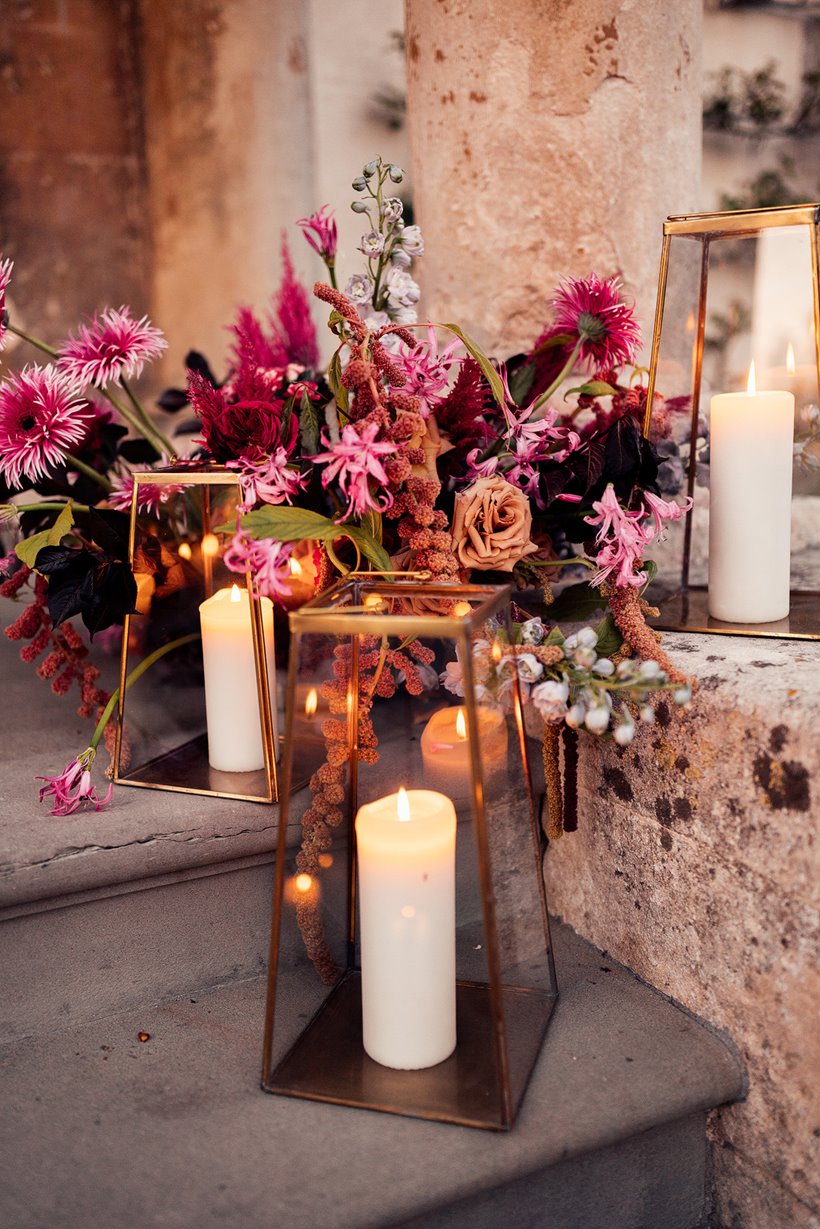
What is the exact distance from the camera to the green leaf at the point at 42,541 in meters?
0.94

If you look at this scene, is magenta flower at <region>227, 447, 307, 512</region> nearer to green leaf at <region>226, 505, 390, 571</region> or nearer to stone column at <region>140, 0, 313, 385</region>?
green leaf at <region>226, 505, 390, 571</region>

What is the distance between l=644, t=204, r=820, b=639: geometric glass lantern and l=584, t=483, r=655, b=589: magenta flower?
0.14m

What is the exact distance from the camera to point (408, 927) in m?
0.78

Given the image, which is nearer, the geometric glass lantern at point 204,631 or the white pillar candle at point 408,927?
the white pillar candle at point 408,927

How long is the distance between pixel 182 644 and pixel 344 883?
0.35 meters

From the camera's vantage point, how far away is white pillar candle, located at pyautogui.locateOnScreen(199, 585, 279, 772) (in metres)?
1.00

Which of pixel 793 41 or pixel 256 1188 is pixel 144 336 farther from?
pixel 793 41

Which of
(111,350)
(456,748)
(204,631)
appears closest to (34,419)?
(111,350)

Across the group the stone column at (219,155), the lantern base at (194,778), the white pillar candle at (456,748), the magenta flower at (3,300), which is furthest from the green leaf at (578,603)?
the stone column at (219,155)

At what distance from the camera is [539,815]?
1.10 metres

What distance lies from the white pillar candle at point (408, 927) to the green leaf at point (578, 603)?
28cm

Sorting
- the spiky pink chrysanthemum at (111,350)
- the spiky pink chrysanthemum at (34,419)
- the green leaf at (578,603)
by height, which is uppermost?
the spiky pink chrysanthemum at (111,350)

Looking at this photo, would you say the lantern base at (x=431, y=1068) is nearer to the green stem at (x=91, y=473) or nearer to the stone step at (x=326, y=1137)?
the stone step at (x=326, y=1137)

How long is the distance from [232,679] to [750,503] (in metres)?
0.54
